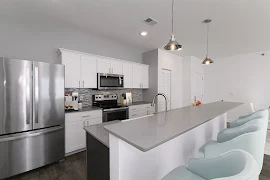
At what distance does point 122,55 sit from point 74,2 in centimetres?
215

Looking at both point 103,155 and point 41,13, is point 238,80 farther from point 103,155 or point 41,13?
point 41,13

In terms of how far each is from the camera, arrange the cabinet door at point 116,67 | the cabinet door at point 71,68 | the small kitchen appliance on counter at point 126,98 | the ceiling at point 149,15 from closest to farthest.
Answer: the ceiling at point 149,15, the cabinet door at point 71,68, the cabinet door at point 116,67, the small kitchen appliance on counter at point 126,98

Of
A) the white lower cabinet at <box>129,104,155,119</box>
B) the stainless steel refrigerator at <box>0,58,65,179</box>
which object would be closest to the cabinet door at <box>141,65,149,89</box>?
the white lower cabinet at <box>129,104,155,119</box>

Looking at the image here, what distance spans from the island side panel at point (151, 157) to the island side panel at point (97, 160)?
0.72ft

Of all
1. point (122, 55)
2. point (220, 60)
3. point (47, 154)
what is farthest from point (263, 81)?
point (47, 154)

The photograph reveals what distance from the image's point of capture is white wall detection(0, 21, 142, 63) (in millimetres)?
2431

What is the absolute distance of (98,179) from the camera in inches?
52.9

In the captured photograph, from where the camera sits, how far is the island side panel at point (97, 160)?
121 centimetres

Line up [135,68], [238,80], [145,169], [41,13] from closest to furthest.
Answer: [145,169], [41,13], [135,68], [238,80]

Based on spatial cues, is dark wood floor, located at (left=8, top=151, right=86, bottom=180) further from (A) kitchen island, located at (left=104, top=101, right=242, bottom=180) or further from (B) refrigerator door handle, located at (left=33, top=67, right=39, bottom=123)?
(A) kitchen island, located at (left=104, top=101, right=242, bottom=180)

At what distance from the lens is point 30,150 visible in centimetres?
203

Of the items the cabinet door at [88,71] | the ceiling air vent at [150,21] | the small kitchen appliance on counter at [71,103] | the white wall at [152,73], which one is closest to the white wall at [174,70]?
the white wall at [152,73]

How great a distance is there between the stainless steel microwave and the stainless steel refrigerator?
3.26 feet

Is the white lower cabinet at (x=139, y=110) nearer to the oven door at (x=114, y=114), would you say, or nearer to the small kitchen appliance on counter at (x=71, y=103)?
the oven door at (x=114, y=114)
